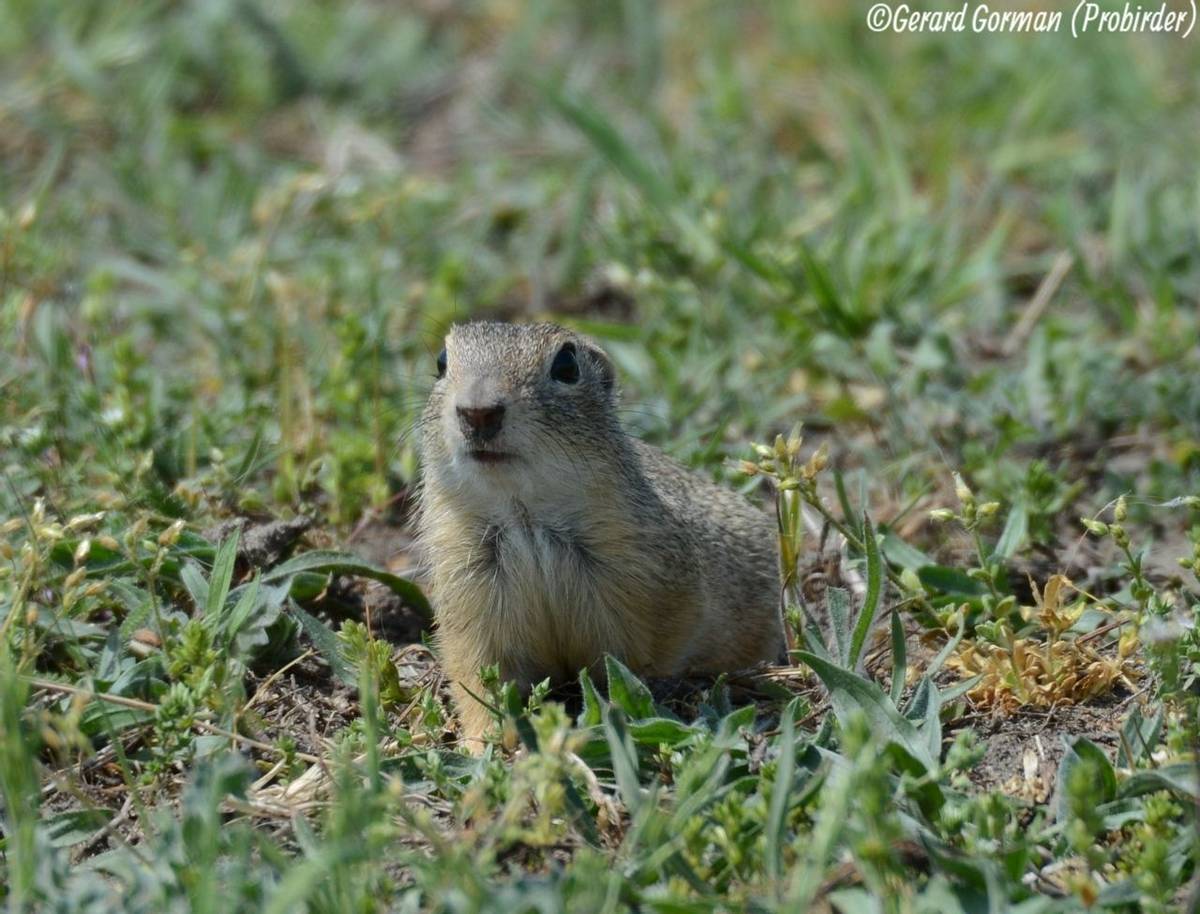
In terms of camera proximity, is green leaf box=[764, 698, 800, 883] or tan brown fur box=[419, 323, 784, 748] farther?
tan brown fur box=[419, 323, 784, 748]

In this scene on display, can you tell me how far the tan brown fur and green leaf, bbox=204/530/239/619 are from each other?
605mm

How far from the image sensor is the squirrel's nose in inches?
169

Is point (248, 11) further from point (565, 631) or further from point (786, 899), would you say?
point (786, 899)

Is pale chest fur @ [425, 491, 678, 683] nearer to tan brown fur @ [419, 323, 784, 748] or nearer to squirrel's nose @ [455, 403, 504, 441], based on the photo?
tan brown fur @ [419, 323, 784, 748]

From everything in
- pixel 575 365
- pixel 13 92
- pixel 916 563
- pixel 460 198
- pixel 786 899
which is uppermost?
pixel 13 92

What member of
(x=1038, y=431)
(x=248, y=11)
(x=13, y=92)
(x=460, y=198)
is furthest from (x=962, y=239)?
(x=13, y=92)

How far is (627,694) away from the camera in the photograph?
4277mm

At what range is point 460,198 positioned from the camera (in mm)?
8133

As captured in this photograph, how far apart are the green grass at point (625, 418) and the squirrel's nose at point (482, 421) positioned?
26.3 inches

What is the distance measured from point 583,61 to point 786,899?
694 centimetres

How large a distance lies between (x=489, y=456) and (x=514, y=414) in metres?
0.14

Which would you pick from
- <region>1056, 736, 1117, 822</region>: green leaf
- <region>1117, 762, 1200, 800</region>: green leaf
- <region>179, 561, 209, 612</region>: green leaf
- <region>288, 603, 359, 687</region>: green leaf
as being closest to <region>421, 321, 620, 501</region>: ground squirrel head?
<region>288, 603, 359, 687</region>: green leaf

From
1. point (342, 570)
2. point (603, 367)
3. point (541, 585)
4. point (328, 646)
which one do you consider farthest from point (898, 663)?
point (342, 570)

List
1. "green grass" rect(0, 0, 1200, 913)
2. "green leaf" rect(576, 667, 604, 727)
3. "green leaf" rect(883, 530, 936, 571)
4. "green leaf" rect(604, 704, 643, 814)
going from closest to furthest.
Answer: "green grass" rect(0, 0, 1200, 913), "green leaf" rect(604, 704, 643, 814), "green leaf" rect(576, 667, 604, 727), "green leaf" rect(883, 530, 936, 571)
